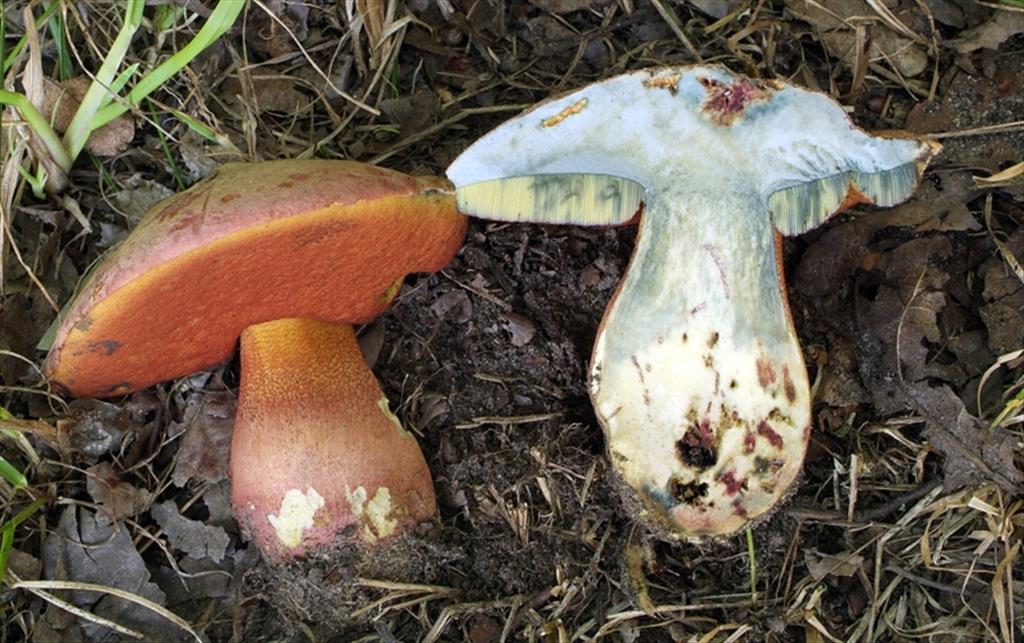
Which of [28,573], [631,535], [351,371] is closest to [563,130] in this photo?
[351,371]

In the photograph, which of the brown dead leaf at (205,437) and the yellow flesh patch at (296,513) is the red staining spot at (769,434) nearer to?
the yellow flesh patch at (296,513)

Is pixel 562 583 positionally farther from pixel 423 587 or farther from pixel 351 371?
pixel 351 371

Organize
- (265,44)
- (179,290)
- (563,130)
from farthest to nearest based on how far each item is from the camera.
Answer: (265,44) < (563,130) < (179,290)

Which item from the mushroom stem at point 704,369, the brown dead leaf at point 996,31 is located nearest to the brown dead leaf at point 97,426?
the mushroom stem at point 704,369

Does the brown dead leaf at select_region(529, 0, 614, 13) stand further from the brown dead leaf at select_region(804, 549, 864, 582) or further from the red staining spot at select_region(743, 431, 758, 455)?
the brown dead leaf at select_region(804, 549, 864, 582)

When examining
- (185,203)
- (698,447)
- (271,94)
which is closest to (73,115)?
(271,94)

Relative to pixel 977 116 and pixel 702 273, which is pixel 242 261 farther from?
pixel 977 116
